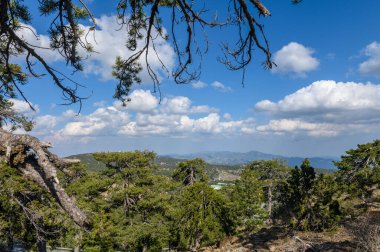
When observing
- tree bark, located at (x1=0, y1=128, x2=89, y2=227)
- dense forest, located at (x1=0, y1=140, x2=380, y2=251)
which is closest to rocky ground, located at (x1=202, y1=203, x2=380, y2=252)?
dense forest, located at (x1=0, y1=140, x2=380, y2=251)

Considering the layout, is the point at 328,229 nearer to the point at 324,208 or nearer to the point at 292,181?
the point at 324,208

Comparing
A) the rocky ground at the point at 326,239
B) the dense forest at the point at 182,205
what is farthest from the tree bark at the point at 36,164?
the rocky ground at the point at 326,239

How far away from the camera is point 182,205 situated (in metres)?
25.3

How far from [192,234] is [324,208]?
10.5 metres

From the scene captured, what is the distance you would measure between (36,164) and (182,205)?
2253cm

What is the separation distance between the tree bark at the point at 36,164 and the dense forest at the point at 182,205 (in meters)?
0.42

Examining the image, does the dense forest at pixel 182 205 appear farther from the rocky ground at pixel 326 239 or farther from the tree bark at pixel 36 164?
the tree bark at pixel 36 164

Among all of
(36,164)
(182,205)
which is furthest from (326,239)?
(36,164)

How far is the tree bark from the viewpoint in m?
3.24

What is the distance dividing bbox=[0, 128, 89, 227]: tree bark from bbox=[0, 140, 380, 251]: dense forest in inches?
16.5

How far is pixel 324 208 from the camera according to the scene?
16.7 meters

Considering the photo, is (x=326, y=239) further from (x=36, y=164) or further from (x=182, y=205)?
(x=36, y=164)

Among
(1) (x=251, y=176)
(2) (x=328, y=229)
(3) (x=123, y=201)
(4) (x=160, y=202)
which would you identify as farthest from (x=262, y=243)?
(3) (x=123, y=201)

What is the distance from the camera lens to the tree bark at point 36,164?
10.6 ft
